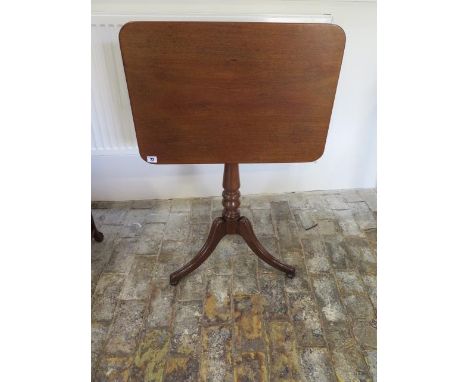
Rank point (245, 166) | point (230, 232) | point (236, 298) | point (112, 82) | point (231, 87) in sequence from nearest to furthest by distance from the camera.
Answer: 1. point (231, 87)
2. point (236, 298)
3. point (230, 232)
4. point (112, 82)
5. point (245, 166)

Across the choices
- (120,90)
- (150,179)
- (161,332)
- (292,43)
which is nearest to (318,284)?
(161,332)

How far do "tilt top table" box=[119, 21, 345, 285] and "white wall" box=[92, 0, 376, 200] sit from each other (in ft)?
2.05

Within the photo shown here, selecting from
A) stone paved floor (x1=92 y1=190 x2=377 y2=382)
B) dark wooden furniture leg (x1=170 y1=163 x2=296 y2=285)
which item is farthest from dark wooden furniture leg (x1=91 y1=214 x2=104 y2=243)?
dark wooden furniture leg (x1=170 y1=163 x2=296 y2=285)

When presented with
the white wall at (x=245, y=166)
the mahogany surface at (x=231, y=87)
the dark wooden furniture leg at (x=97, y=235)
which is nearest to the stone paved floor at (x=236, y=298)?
the dark wooden furniture leg at (x=97, y=235)

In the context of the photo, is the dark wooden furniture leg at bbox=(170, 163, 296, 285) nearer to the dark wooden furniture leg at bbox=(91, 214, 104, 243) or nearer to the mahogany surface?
the mahogany surface

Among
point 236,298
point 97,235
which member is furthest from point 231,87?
point 97,235

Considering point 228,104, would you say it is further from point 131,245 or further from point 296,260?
point 131,245

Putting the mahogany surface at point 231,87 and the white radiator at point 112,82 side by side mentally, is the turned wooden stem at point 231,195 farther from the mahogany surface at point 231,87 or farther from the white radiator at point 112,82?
the white radiator at point 112,82

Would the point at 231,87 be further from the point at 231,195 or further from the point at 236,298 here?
the point at 236,298

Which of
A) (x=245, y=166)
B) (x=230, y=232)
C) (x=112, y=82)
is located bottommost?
(x=230, y=232)

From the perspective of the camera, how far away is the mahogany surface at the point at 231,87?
0.99 m

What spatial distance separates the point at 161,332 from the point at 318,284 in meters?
0.68

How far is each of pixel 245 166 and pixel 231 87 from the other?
1005mm

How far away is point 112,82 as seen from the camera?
5.50 ft
